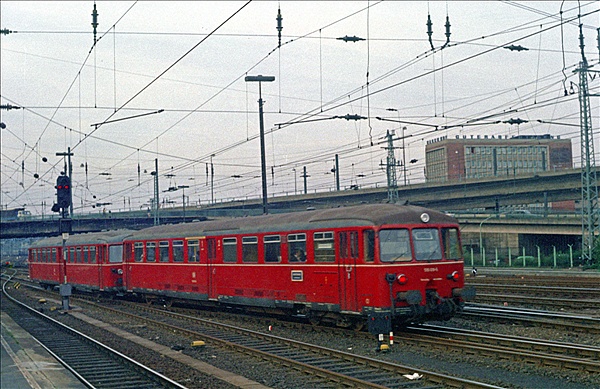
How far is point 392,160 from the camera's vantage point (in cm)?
4519

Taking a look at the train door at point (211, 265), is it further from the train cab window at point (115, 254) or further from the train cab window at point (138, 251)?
the train cab window at point (115, 254)

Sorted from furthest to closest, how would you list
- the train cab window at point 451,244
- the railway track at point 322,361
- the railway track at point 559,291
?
the railway track at point 559,291 < the train cab window at point 451,244 < the railway track at point 322,361

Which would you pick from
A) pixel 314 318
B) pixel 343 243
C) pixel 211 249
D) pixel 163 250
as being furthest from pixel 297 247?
pixel 163 250

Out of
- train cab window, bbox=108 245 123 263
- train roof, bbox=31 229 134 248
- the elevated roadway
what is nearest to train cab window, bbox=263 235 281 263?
train roof, bbox=31 229 134 248

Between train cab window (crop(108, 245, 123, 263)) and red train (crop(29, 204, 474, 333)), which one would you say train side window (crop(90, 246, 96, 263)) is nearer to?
train cab window (crop(108, 245, 123, 263))

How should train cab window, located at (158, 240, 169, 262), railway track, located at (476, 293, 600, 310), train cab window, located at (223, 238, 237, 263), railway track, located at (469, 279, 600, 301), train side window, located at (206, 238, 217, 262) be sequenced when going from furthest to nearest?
train cab window, located at (158, 240, 169, 262)
railway track, located at (469, 279, 600, 301)
train side window, located at (206, 238, 217, 262)
train cab window, located at (223, 238, 237, 263)
railway track, located at (476, 293, 600, 310)

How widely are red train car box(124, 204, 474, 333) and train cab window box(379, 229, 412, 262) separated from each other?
0.02m

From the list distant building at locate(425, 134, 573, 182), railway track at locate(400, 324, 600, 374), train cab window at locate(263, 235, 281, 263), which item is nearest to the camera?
railway track at locate(400, 324, 600, 374)

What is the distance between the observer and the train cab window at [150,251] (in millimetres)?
28750

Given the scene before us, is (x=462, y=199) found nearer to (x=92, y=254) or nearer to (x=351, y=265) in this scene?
(x=92, y=254)

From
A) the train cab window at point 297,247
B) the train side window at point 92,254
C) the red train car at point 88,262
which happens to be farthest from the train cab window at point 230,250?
the train side window at point 92,254

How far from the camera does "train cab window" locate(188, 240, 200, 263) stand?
2511 cm

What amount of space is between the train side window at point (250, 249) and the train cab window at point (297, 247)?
2.05 m

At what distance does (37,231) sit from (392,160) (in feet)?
177
